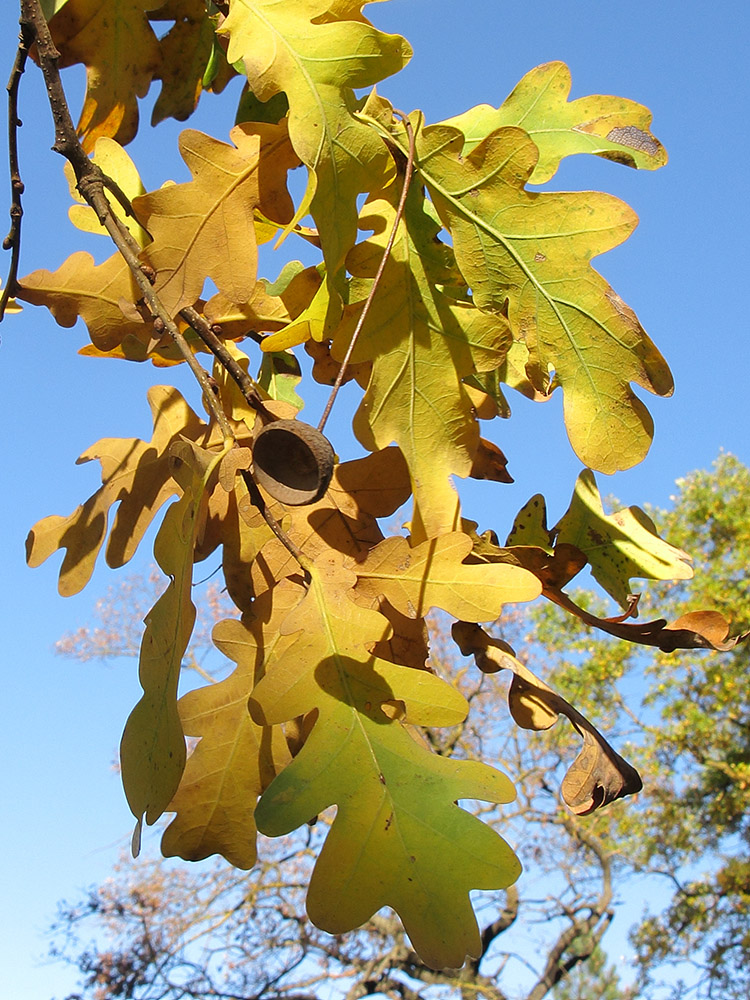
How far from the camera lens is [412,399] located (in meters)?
0.73

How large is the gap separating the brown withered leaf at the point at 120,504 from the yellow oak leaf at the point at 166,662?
218mm

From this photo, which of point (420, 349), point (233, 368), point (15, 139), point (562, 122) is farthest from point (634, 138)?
point (15, 139)

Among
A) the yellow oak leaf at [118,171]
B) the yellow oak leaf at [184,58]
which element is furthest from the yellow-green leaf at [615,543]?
the yellow oak leaf at [184,58]

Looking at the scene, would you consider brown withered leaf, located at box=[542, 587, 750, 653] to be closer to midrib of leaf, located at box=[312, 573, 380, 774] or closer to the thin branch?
midrib of leaf, located at box=[312, 573, 380, 774]

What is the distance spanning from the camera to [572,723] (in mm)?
730

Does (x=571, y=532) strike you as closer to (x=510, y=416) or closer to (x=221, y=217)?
(x=510, y=416)

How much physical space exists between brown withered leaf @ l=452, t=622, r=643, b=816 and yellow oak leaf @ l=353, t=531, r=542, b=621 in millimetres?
88

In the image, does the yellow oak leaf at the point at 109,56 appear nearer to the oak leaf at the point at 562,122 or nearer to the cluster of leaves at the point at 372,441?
the cluster of leaves at the point at 372,441

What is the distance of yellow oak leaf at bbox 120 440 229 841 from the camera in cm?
59

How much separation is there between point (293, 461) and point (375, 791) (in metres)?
0.23

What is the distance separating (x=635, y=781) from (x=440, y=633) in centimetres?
686

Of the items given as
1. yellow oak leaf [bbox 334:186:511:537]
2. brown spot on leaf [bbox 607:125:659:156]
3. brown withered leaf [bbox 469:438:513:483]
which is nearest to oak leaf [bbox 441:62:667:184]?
brown spot on leaf [bbox 607:125:659:156]

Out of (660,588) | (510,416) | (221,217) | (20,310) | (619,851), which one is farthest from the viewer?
(619,851)

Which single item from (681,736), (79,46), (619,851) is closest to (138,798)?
(79,46)
